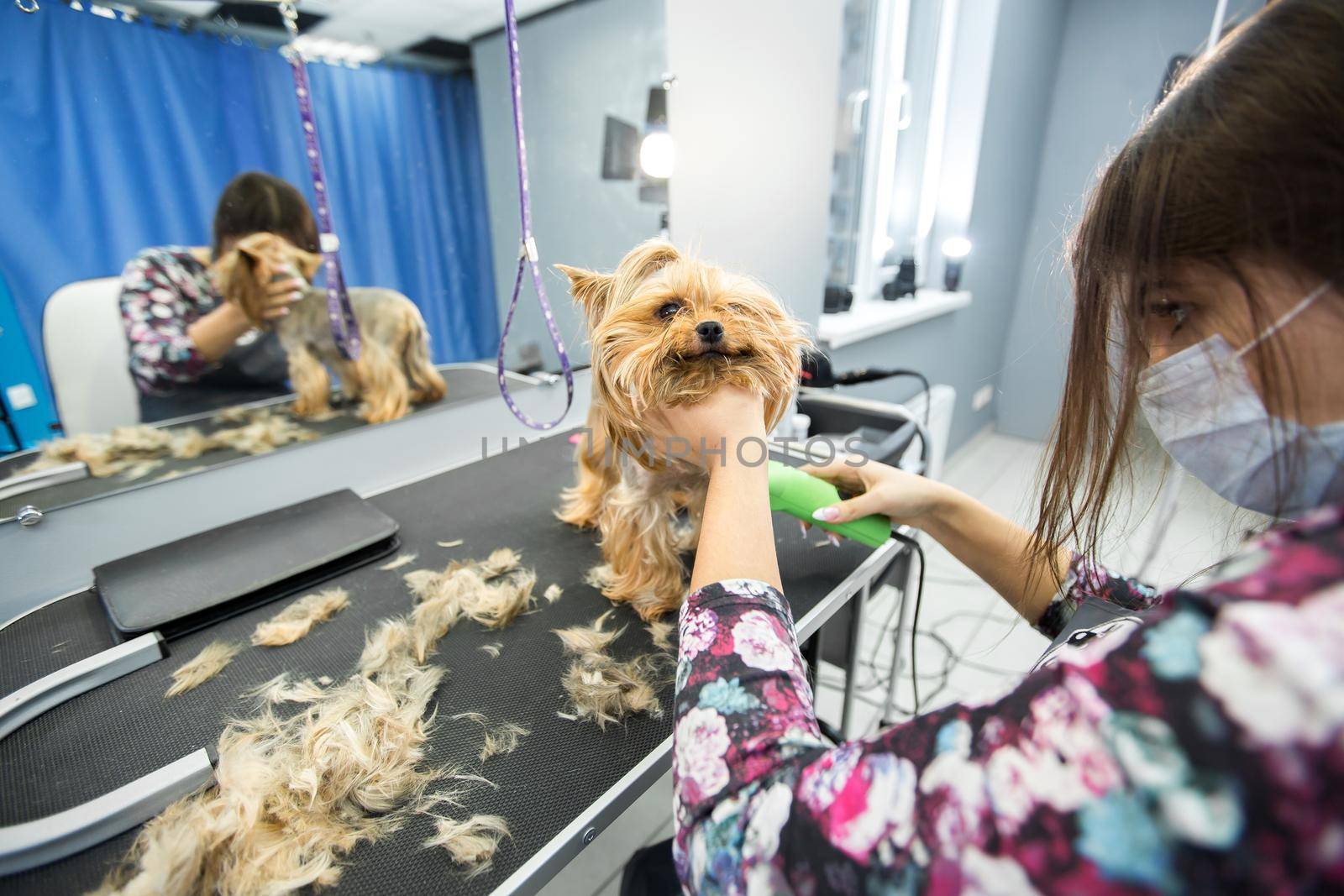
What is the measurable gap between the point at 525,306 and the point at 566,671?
0.84 m

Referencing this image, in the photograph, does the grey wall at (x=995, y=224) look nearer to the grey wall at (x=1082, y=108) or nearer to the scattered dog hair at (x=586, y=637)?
the grey wall at (x=1082, y=108)

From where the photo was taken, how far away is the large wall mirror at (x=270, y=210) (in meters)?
0.81

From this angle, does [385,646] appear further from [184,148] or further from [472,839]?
[184,148]

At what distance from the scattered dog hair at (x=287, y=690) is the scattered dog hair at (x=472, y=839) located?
0.24 m

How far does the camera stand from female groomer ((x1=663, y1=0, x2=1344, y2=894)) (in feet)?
0.87

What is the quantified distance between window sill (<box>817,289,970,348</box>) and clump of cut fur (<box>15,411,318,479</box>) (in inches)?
61.3

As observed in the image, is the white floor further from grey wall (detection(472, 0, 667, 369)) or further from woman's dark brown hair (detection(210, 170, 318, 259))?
woman's dark brown hair (detection(210, 170, 318, 259))

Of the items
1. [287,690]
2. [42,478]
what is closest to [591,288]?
[287,690]

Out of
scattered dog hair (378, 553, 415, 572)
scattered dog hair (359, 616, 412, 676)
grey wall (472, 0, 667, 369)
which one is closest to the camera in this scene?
scattered dog hair (359, 616, 412, 676)

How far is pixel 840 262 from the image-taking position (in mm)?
2740

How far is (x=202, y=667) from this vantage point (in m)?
0.72

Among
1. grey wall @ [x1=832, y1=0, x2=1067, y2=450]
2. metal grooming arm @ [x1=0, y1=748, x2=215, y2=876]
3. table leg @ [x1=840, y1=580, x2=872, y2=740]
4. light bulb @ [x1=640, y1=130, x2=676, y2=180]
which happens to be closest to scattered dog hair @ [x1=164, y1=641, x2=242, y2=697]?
metal grooming arm @ [x1=0, y1=748, x2=215, y2=876]

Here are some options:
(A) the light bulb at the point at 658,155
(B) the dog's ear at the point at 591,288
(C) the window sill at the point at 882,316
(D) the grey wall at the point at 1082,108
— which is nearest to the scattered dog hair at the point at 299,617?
(B) the dog's ear at the point at 591,288

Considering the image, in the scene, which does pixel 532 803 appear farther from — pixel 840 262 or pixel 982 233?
pixel 982 233
